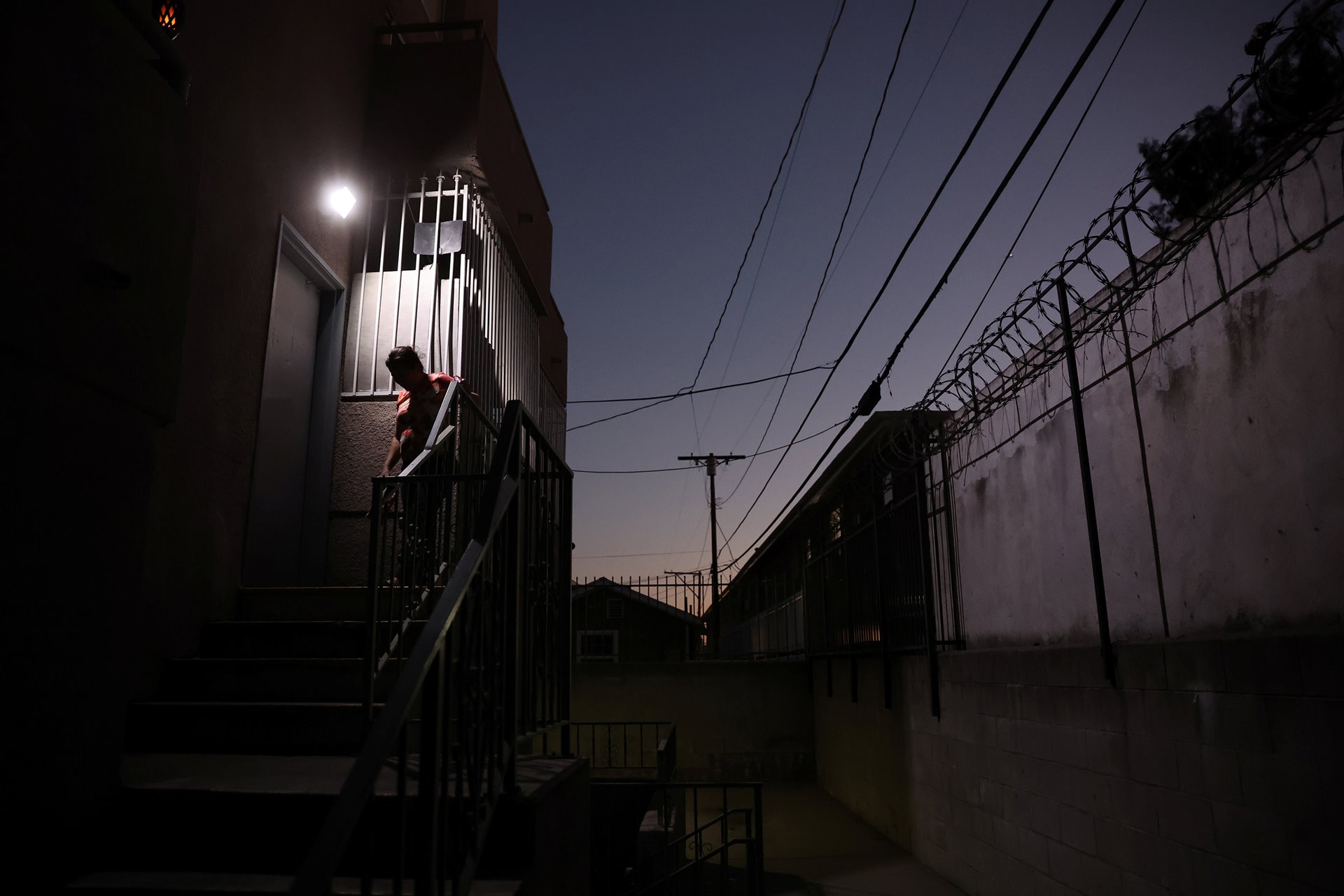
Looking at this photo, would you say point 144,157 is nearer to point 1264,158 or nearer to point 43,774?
point 43,774

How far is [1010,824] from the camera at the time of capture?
5.78m

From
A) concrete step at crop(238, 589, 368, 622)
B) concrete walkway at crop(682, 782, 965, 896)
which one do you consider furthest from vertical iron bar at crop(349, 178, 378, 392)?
concrete walkway at crop(682, 782, 965, 896)

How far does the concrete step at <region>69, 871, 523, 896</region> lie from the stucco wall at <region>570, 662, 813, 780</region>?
10.9m

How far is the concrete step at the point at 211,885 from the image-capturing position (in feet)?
7.68

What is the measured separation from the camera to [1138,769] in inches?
170

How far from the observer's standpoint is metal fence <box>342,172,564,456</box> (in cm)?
677

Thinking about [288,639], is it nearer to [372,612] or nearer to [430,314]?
[372,612]

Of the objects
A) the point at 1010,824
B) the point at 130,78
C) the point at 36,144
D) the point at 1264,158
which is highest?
the point at 1264,158

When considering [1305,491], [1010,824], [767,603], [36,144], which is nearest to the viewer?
[36,144]

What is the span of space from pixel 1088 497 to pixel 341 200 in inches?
225

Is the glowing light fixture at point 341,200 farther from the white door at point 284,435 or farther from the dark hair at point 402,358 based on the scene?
the dark hair at point 402,358

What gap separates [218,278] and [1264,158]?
5286mm

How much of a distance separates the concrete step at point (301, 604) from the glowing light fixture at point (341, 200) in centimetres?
315

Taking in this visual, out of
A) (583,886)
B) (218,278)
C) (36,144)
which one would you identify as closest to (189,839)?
(583,886)
